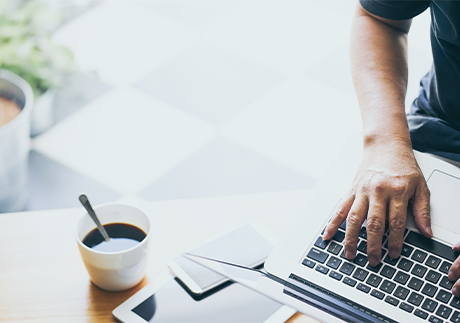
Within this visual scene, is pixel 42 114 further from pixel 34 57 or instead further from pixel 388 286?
pixel 388 286

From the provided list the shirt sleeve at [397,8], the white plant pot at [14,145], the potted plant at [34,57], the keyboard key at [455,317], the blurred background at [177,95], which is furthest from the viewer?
the potted plant at [34,57]

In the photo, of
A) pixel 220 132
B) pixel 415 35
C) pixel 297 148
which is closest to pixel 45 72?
pixel 220 132

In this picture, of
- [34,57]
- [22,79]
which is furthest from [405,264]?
[34,57]

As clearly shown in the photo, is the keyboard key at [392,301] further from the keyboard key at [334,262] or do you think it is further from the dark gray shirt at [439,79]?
the dark gray shirt at [439,79]

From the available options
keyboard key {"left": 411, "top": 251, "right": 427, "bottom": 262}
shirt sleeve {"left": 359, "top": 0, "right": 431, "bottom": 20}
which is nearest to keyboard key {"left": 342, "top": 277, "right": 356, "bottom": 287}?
keyboard key {"left": 411, "top": 251, "right": 427, "bottom": 262}

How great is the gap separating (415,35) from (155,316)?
2723 mm

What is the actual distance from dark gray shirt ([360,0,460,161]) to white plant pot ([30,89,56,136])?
62.3 inches

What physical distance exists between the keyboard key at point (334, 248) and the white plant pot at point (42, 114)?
1749 mm

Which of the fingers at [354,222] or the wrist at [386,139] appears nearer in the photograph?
the fingers at [354,222]

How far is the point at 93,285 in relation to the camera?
2.42 feet

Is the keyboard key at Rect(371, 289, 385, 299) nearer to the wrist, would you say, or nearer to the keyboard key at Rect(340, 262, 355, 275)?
the keyboard key at Rect(340, 262, 355, 275)

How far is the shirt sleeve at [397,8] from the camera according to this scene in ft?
3.20

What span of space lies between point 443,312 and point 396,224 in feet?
0.47

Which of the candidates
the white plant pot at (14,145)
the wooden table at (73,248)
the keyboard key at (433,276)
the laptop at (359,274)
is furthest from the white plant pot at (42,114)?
the keyboard key at (433,276)
